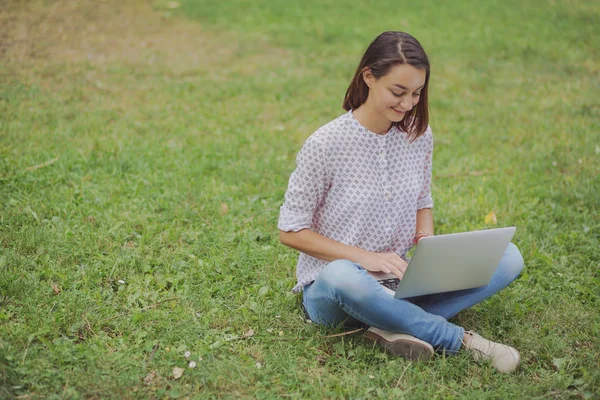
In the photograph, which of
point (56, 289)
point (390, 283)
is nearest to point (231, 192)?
point (56, 289)

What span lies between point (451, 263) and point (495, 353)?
0.49m

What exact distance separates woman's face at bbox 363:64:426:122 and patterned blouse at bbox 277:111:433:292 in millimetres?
147

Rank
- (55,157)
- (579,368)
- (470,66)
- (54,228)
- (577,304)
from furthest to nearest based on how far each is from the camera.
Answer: (470,66) < (55,157) < (54,228) < (577,304) < (579,368)

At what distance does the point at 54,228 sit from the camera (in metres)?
3.67

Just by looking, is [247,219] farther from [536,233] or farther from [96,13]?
[96,13]

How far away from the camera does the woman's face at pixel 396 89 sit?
2.69m

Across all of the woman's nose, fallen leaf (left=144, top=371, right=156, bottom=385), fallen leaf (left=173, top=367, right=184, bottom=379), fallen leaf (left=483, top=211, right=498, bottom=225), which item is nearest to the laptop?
the woman's nose

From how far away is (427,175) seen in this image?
312cm

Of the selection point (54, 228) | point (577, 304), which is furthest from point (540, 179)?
point (54, 228)

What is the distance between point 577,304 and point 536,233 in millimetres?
812

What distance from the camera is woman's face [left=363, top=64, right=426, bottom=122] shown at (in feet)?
8.84

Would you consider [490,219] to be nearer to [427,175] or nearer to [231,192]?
[427,175]

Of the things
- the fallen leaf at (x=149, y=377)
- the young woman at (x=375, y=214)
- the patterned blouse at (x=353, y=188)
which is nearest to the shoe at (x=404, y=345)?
the young woman at (x=375, y=214)

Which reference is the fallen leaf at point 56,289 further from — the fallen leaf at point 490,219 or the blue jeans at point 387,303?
the fallen leaf at point 490,219
